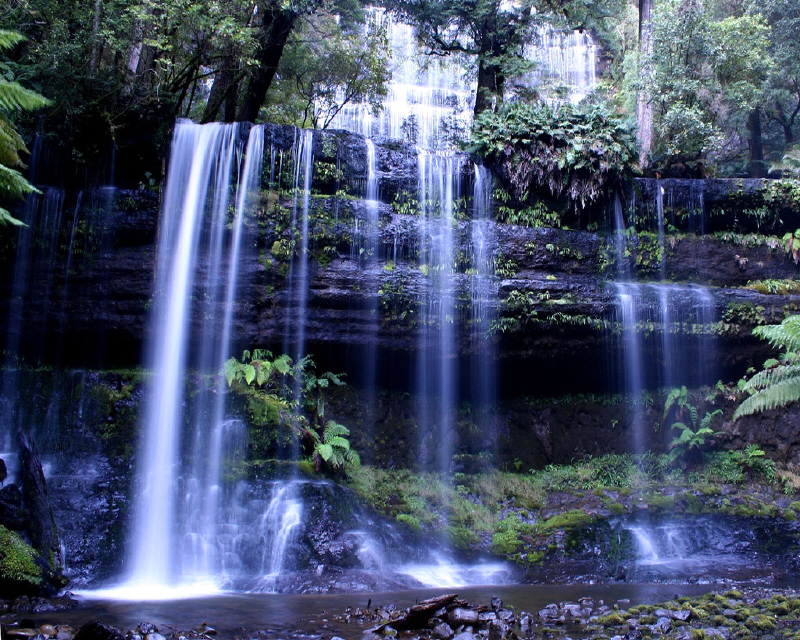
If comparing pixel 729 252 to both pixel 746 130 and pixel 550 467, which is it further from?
pixel 746 130

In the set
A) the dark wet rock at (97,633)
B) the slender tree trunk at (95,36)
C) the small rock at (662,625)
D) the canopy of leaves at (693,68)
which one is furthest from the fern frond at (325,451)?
the canopy of leaves at (693,68)

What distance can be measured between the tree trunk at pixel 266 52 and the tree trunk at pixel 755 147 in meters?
15.7

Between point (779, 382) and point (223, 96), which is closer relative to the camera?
point (779, 382)

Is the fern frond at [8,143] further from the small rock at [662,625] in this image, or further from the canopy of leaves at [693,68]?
the canopy of leaves at [693,68]

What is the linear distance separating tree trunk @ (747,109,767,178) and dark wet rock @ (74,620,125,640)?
21.9 metres

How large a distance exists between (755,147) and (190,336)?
1964 cm

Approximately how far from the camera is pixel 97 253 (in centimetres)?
1134

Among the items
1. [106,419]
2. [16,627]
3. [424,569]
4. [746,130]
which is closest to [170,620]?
[16,627]

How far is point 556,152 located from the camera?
1270 centimetres

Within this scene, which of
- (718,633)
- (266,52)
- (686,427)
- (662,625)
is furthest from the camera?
(266,52)

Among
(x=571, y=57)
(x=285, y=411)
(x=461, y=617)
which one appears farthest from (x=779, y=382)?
(x=571, y=57)

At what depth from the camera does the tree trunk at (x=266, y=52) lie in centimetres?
1369

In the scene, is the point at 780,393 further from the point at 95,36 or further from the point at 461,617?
the point at 95,36

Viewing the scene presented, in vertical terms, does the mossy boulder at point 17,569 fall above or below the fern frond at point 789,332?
below
